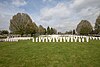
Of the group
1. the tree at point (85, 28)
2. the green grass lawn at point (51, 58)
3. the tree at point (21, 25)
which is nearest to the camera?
the green grass lawn at point (51, 58)

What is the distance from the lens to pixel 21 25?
5775cm

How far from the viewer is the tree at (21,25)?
5522 centimetres

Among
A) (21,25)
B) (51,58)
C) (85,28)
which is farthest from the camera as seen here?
(85,28)

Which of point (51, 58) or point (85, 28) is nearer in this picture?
point (51, 58)

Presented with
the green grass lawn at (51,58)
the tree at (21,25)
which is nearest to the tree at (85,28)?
the tree at (21,25)

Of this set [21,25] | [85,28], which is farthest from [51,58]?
[85,28]

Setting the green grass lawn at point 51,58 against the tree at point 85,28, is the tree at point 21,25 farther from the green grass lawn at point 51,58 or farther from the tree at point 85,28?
the green grass lawn at point 51,58

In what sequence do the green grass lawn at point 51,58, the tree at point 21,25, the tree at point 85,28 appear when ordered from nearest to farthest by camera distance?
the green grass lawn at point 51,58
the tree at point 21,25
the tree at point 85,28

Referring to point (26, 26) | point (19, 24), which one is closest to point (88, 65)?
point (26, 26)

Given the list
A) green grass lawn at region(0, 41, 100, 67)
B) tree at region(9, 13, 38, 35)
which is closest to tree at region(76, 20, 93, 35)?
tree at region(9, 13, 38, 35)

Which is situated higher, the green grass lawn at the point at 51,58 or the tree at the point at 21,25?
the tree at the point at 21,25

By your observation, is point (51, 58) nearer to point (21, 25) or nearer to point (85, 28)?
point (21, 25)

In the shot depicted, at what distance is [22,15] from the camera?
207ft

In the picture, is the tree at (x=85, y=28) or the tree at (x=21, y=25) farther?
the tree at (x=85, y=28)
